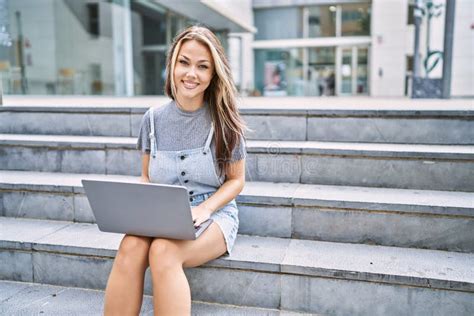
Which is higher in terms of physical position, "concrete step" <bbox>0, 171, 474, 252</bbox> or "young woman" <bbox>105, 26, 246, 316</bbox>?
"young woman" <bbox>105, 26, 246, 316</bbox>

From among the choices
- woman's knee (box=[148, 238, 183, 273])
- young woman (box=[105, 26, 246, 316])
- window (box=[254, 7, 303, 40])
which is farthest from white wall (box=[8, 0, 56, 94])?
window (box=[254, 7, 303, 40])

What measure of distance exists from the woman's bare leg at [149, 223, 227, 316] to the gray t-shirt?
16.4 inches

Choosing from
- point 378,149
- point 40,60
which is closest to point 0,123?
point 378,149

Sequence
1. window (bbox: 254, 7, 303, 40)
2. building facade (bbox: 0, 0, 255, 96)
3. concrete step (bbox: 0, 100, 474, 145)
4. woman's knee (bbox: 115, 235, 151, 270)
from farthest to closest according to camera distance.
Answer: window (bbox: 254, 7, 303, 40) < building facade (bbox: 0, 0, 255, 96) < concrete step (bbox: 0, 100, 474, 145) < woman's knee (bbox: 115, 235, 151, 270)

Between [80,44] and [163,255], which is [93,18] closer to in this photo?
[80,44]

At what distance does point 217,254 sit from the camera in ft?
6.95

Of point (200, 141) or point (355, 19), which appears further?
point (355, 19)

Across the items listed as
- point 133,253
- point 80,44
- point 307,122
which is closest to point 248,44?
point 80,44

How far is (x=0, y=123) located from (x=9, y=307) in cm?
185

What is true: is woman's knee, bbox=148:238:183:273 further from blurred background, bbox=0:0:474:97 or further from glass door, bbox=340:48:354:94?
glass door, bbox=340:48:354:94

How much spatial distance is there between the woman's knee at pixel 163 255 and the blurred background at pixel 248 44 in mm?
3077

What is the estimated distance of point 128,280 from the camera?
1833 mm

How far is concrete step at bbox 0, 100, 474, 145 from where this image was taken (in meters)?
2.86

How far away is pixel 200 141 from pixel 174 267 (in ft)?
2.09
